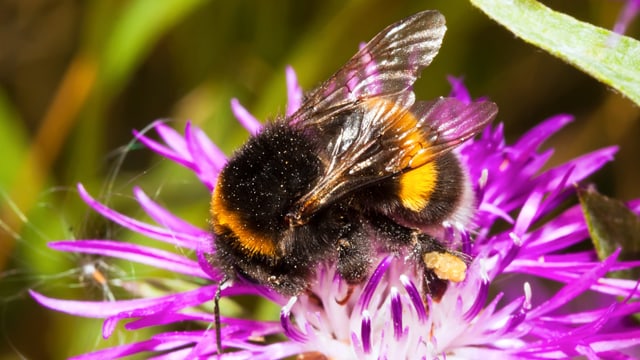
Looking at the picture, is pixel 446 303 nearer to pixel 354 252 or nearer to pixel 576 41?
pixel 354 252

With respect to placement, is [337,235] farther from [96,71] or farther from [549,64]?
[549,64]

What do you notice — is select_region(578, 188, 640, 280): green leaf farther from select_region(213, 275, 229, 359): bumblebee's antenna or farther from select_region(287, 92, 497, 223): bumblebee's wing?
select_region(213, 275, 229, 359): bumblebee's antenna

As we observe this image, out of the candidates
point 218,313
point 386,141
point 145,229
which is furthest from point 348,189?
point 145,229

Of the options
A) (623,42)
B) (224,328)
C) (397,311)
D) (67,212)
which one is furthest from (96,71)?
(623,42)

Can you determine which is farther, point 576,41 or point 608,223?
point 608,223

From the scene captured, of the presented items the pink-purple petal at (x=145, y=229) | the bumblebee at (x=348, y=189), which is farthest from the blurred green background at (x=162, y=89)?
the bumblebee at (x=348, y=189)

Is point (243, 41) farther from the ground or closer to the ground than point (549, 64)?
farther from the ground
